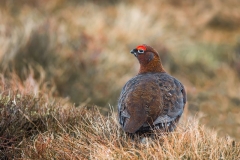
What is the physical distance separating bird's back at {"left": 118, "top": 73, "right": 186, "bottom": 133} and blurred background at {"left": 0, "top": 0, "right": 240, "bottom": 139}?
4.63 ft

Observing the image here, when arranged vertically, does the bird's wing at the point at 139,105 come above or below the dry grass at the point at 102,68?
above

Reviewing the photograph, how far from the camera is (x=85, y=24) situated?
1463cm

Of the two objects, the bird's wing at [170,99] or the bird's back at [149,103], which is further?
the bird's wing at [170,99]

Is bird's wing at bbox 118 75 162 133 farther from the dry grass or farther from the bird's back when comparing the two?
the dry grass

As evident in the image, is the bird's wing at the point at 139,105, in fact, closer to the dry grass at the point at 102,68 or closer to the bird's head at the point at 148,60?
the dry grass at the point at 102,68

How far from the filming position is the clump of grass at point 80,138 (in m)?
5.10

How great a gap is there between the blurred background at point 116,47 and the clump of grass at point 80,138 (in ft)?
2.98

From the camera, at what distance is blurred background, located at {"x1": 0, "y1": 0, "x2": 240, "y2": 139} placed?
34.0ft

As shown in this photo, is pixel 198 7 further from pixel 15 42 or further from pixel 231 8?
pixel 15 42

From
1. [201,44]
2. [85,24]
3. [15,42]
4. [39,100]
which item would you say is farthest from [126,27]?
[39,100]

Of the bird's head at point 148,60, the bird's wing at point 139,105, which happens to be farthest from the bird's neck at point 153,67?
the bird's wing at point 139,105

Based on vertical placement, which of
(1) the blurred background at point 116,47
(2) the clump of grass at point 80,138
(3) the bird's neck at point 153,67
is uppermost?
(3) the bird's neck at point 153,67

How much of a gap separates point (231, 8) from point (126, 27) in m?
6.10

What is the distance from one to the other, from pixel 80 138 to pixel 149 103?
30.4 inches
